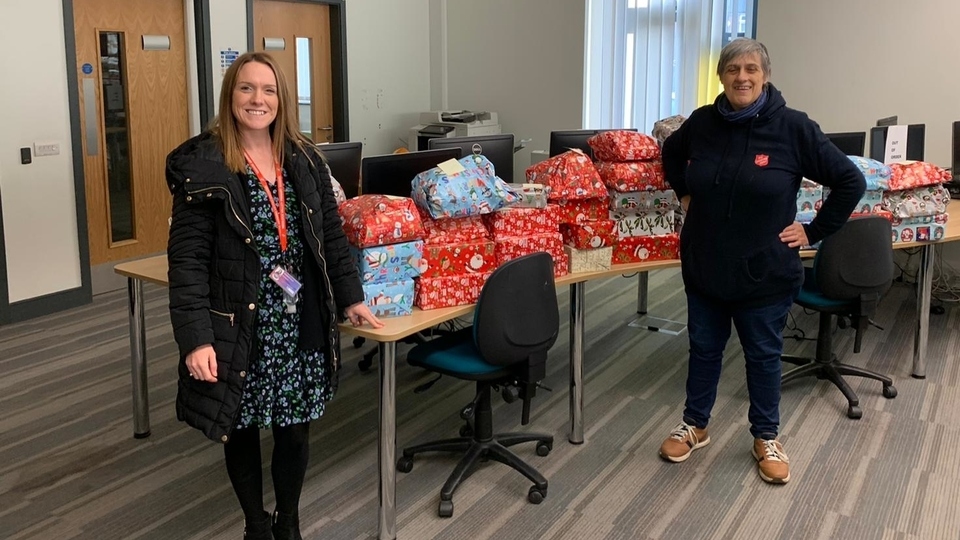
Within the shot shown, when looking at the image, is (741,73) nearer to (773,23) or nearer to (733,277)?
(733,277)

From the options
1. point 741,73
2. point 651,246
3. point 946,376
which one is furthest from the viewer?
point 946,376

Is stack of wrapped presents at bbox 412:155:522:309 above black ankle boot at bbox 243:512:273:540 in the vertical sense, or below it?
above

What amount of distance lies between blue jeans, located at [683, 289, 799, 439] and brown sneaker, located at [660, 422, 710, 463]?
34 mm

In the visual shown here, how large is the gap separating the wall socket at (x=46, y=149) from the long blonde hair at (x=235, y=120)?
9.93 feet

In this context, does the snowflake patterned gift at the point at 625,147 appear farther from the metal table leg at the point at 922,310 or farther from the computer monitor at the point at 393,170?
the metal table leg at the point at 922,310

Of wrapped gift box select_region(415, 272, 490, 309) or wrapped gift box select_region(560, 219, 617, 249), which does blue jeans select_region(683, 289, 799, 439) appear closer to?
wrapped gift box select_region(560, 219, 617, 249)

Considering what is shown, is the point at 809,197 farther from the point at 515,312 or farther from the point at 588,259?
the point at 515,312

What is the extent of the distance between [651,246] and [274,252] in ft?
5.37

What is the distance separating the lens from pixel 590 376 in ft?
12.5

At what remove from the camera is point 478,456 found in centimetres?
277

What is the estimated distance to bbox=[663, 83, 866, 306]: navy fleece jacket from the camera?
101 inches

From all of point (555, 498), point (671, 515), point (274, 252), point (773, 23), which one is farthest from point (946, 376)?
point (274, 252)

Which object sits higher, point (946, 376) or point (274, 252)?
point (274, 252)

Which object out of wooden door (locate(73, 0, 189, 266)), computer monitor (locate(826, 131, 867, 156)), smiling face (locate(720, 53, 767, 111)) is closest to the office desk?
computer monitor (locate(826, 131, 867, 156))
